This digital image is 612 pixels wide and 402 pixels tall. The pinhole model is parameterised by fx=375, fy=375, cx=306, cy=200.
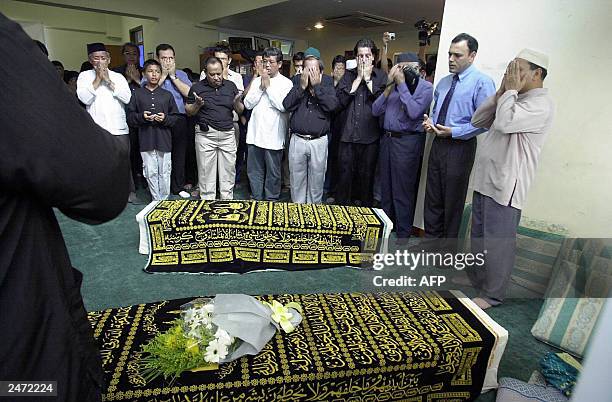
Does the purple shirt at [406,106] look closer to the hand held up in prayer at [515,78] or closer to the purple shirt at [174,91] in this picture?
the hand held up in prayer at [515,78]

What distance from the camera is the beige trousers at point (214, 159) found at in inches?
152

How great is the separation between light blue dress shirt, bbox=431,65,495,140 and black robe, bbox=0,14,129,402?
7.93 feet

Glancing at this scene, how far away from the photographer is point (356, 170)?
398 cm

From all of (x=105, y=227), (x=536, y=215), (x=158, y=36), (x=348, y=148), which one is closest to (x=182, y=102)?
(x=105, y=227)

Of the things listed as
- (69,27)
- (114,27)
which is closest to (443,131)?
(114,27)

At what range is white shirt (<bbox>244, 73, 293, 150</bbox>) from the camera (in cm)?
390

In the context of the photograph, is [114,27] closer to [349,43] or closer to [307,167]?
[349,43]

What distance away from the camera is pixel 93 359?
0.88 m

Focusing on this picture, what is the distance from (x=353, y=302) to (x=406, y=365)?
1.47ft

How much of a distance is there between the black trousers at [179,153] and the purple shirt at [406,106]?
2292 mm

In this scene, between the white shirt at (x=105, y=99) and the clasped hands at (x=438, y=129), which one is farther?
the white shirt at (x=105, y=99)

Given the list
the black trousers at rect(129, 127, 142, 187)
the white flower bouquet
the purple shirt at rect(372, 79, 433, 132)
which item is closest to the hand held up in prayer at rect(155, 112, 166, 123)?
the black trousers at rect(129, 127, 142, 187)

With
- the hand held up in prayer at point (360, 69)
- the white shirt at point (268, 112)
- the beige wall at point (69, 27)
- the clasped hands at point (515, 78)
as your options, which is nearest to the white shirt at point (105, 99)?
the white shirt at point (268, 112)

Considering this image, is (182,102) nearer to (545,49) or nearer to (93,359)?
(545,49)
